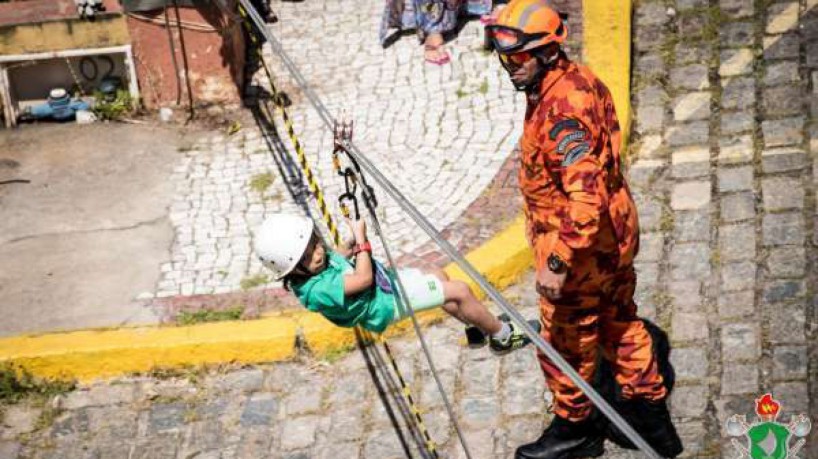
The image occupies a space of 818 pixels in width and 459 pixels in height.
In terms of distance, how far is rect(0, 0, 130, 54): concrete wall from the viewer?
10.7 m

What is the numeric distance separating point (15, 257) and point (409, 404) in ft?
11.8

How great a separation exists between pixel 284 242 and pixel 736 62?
4.63 meters

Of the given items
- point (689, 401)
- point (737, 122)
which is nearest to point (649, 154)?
point (737, 122)

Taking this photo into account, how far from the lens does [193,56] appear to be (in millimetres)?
10688

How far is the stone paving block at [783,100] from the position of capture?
9.08m

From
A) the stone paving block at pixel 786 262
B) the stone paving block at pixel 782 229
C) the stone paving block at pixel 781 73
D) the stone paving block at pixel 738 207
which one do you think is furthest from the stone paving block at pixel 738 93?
the stone paving block at pixel 786 262

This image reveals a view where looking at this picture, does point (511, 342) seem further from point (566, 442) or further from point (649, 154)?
point (649, 154)

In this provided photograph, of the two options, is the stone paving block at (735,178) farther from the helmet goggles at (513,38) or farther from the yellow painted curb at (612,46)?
the helmet goggles at (513,38)

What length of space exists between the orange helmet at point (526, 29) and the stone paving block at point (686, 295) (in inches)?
96.7

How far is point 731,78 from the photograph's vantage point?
9.52 metres

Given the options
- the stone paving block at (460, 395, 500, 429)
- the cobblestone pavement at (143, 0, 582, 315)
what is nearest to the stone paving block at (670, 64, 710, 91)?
the cobblestone pavement at (143, 0, 582, 315)

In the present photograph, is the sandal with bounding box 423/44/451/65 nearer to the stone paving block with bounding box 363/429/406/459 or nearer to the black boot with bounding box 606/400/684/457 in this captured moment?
the stone paving block with bounding box 363/429/406/459

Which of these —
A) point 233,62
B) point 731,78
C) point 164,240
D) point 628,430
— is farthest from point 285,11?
point 628,430

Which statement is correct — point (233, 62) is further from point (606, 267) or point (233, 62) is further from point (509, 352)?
point (606, 267)
